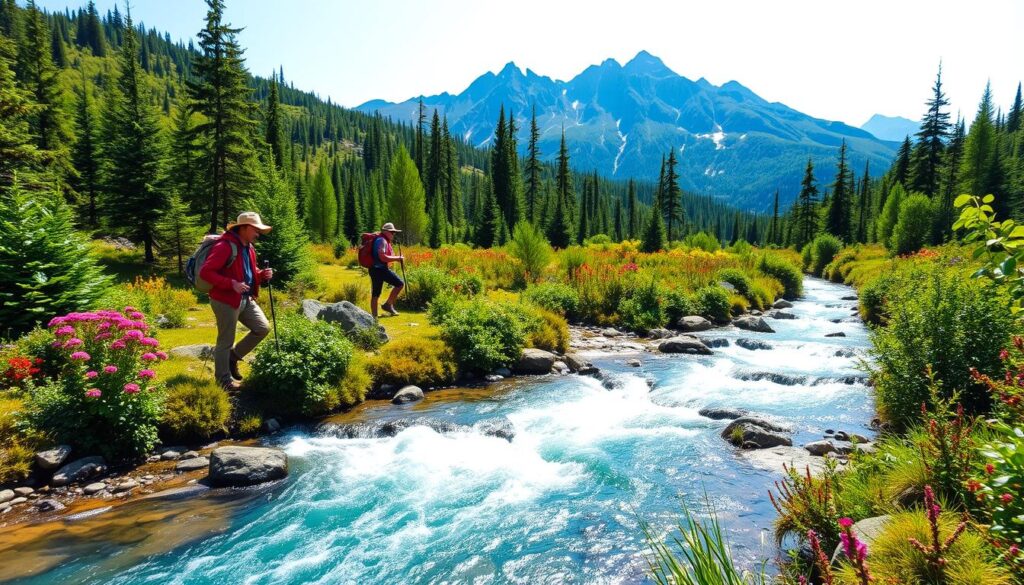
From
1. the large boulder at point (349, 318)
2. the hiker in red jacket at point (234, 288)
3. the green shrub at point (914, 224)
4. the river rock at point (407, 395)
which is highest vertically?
the green shrub at point (914, 224)

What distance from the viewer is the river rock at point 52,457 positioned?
644 cm

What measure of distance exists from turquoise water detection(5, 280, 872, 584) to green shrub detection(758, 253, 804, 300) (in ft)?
58.5

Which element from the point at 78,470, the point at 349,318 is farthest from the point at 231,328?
the point at 349,318

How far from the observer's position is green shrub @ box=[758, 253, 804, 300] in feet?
89.8

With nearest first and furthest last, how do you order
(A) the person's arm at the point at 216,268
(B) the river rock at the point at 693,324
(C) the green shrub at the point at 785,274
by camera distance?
(A) the person's arm at the point at 216,268
(B) the river rock at the point at 693,324
(C) the green shrub at the point at 785,274

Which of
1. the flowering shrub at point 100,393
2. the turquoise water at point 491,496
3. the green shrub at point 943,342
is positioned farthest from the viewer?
the flowering shrub at point 100,393

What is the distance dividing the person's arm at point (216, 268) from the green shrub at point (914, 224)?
131 ft

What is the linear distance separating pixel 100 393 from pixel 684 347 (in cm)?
1346

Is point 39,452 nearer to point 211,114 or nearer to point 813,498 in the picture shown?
point 813,498

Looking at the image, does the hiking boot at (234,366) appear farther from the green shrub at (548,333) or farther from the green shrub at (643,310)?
the green shrub at (643,310)

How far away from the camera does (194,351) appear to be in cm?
1017

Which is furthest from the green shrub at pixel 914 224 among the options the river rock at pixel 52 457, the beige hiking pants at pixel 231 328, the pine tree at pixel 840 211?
the river rock at pixel 52 457

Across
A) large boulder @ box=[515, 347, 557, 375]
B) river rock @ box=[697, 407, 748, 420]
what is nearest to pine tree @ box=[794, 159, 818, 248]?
large boulder @ box=[515, 347, 557, 375]

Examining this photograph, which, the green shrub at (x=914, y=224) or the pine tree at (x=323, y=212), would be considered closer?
the green shrub at (x=914, y=224)
